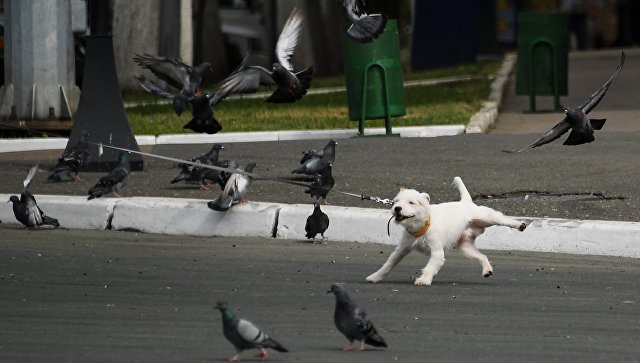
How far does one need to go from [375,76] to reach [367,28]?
256 inches

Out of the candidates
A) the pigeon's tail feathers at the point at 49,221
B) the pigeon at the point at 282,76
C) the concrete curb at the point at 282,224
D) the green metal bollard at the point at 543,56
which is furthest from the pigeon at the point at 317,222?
the green metal bollard at the point at 543,56

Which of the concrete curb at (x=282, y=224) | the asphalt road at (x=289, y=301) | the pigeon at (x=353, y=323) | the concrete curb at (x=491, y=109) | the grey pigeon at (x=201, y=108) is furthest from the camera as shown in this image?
the concrete curb at (x=491, y=109)

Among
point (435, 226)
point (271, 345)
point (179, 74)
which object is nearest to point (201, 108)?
point (179, 74)

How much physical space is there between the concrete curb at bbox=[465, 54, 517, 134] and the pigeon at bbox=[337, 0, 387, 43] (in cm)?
597

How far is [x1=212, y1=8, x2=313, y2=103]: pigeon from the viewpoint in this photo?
11.4m

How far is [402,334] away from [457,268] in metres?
2.43

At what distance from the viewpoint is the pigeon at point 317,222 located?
1043 centimetres

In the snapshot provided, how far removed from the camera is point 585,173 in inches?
511

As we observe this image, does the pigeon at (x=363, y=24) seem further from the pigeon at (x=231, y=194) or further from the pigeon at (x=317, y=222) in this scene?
the pigeon at (x=317, y=222)

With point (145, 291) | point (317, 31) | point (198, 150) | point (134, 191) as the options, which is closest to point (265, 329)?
point (145, 291)

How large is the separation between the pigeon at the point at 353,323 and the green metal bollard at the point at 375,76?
1091 centimetres

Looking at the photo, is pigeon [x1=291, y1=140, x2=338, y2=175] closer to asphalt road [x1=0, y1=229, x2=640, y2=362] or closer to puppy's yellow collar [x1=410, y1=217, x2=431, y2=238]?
asphalt road [x1=0, y1=229, x2=640, y2=362]

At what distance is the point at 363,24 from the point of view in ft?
37.3

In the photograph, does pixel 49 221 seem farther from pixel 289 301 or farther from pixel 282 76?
pixel 289 301
